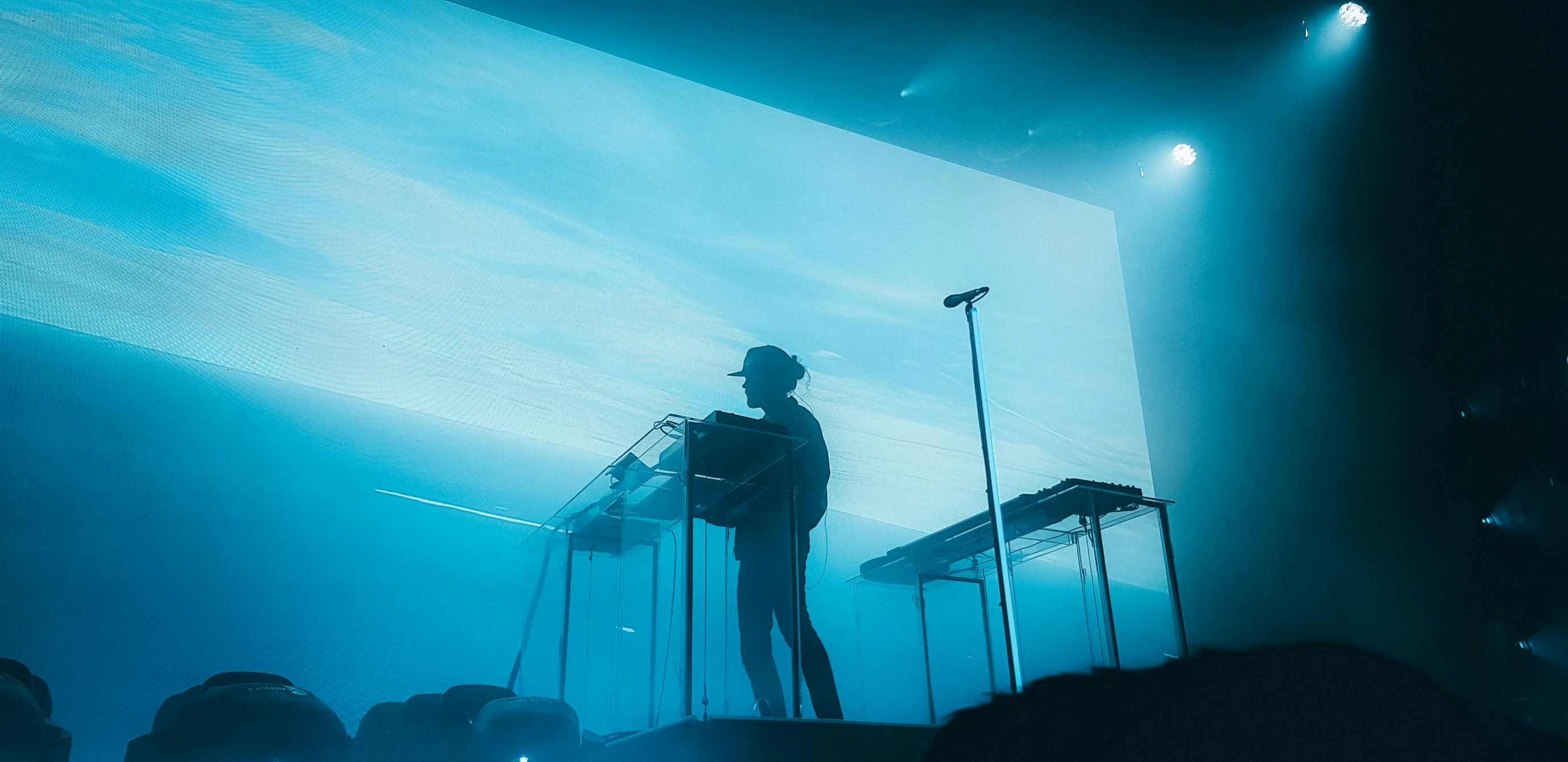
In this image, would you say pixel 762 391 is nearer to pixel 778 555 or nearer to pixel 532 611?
pixel 778 555

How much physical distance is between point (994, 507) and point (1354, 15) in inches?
127

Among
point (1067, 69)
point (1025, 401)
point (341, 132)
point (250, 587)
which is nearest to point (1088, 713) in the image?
point (250, 587)

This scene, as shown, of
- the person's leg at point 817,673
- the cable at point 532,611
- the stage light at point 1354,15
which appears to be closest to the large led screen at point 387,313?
the cable at point 532,611

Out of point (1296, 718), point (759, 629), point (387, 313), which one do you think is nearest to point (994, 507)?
point (759, 629)

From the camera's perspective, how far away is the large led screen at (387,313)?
8.15 ft

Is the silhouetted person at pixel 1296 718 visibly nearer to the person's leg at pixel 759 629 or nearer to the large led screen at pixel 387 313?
the person's leg at pixel 759 629

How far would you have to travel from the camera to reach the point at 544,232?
3271 mm

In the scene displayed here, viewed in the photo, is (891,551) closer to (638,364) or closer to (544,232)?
(638,364)

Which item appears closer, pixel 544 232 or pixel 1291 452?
pixel 544 232

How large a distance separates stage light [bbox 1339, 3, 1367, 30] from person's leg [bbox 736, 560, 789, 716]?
3.76 m

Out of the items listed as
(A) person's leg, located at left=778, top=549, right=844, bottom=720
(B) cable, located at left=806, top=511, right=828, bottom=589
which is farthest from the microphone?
(B) cable, located at left=806, top=511, right=828, bottom=589

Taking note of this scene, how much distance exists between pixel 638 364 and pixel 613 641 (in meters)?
0.97

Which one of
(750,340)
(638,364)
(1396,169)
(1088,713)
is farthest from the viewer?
(1396,169)

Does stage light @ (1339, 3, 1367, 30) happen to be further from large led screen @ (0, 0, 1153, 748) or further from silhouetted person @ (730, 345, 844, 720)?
silhouetted person @ (730, 345, 844, 720)
